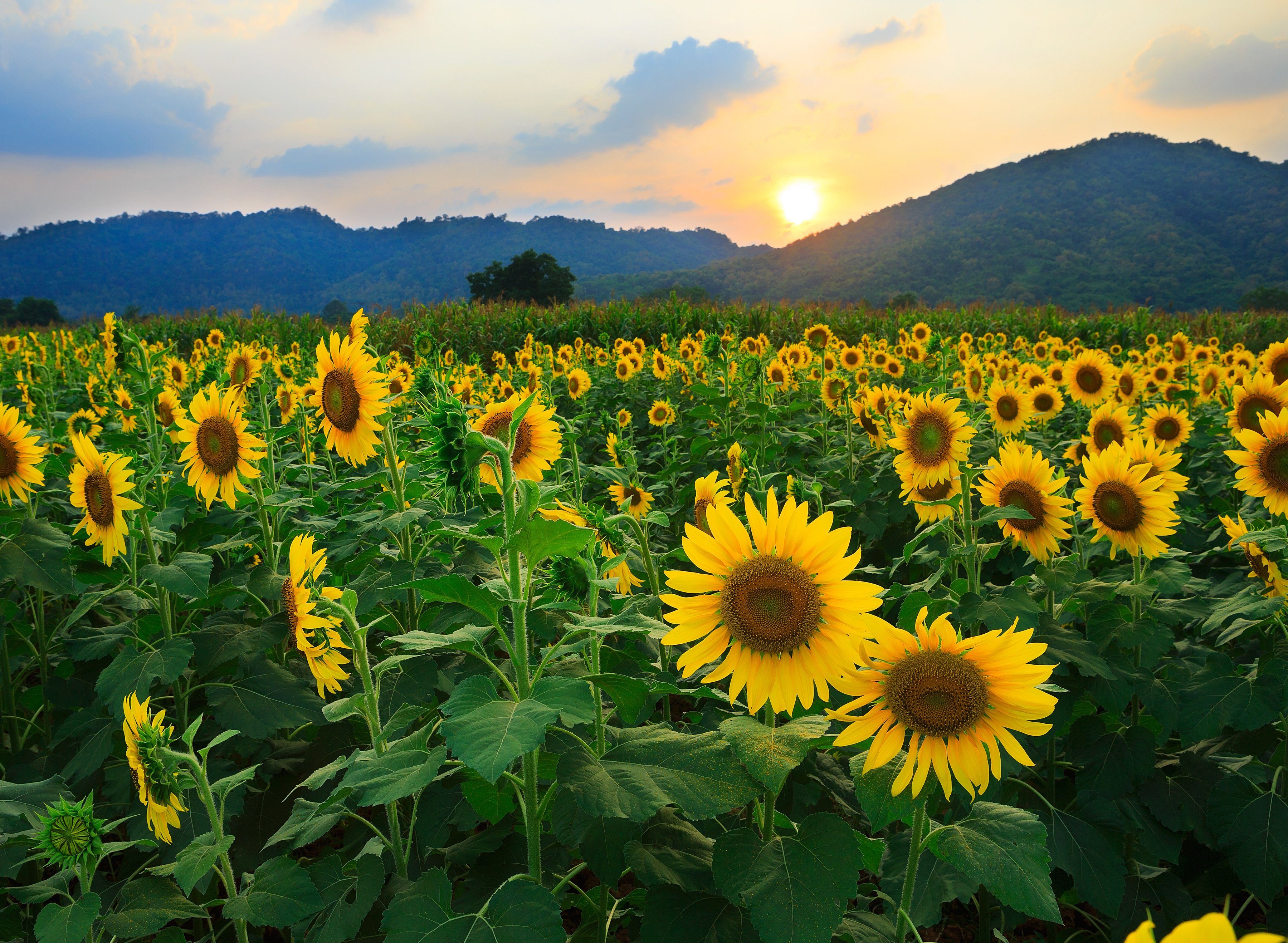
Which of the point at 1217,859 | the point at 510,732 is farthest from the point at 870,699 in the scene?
the point at 1217,859

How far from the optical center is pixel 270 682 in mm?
2461

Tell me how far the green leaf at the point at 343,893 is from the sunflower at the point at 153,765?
393 mm

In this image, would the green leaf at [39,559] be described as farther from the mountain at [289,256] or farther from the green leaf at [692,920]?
the mountain at [289,256]

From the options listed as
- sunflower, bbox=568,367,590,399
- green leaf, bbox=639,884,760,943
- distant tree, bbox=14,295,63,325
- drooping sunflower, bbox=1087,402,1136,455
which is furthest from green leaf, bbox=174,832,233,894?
distant tree, bbox=14,295,63,325

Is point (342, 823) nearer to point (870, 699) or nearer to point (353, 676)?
point (353, 676)

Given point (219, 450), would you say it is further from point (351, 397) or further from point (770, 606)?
point (770, 606)

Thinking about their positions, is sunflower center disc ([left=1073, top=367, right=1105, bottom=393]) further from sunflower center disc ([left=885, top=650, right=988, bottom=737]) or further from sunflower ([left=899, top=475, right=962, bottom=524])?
sunflower center disc ([left=885, top=650, right=988, bottom=737])

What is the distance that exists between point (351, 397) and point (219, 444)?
2.13 feet

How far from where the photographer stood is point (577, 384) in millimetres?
8859

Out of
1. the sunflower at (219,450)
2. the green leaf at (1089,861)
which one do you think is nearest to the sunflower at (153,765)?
the sunflower at (219,450)

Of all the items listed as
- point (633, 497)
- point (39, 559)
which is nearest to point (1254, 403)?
point (633, 497)

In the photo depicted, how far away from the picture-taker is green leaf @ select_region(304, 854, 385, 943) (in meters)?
1.71

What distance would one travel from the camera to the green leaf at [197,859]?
169cm

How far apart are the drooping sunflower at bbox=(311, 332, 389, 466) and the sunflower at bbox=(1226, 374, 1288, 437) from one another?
4.90 metres
